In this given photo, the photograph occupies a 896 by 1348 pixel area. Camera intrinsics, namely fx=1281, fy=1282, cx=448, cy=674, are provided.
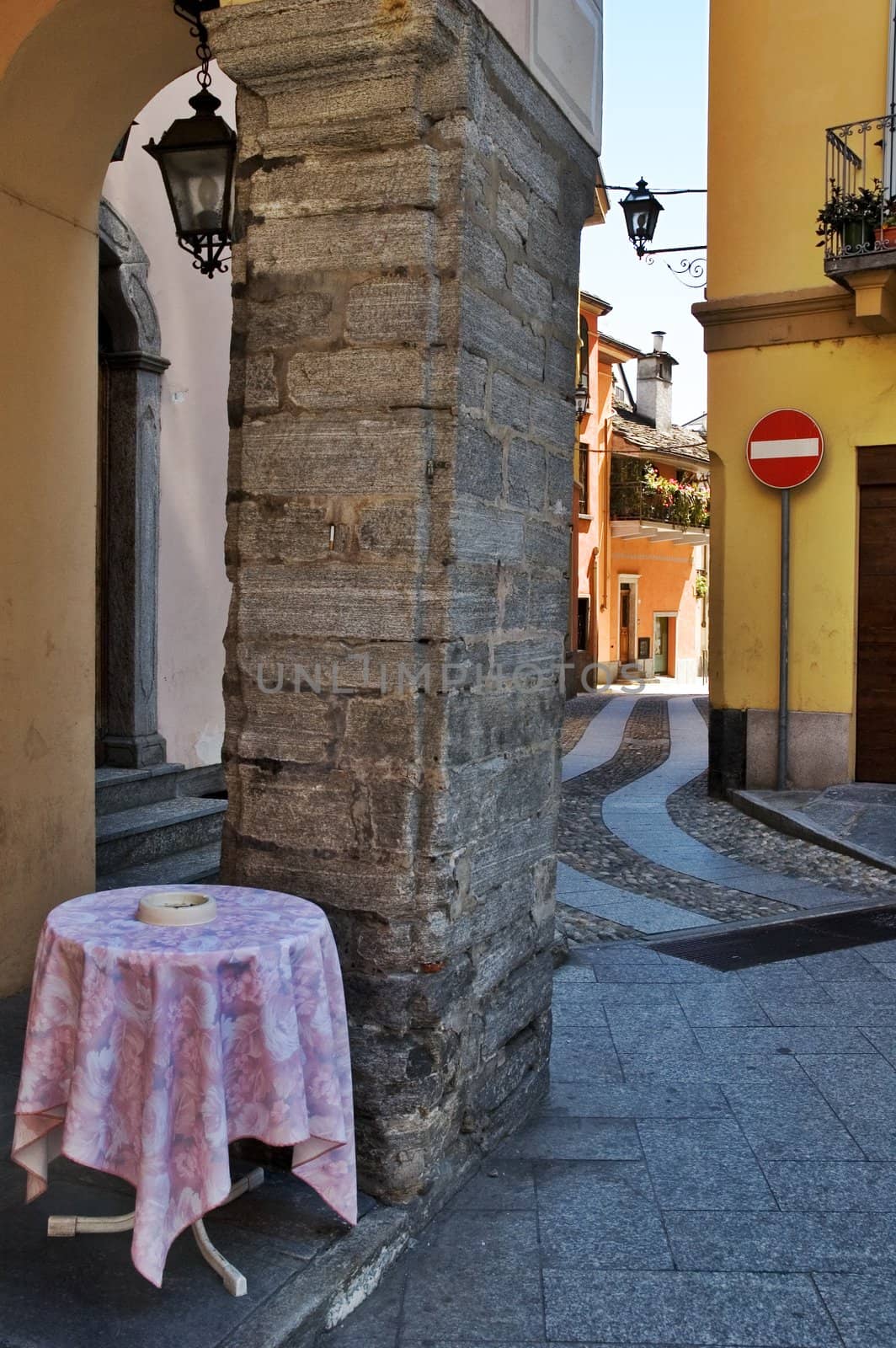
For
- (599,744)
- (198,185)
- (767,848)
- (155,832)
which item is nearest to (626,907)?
(767,848)

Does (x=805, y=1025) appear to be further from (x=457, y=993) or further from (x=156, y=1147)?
(x=156, y=1147)

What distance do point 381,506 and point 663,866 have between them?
4.77 meters

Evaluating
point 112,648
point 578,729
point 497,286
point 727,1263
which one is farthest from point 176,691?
point 578,729

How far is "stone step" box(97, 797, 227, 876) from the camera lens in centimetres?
577

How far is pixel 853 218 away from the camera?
28.9 ft

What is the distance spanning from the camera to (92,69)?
4.15 metres

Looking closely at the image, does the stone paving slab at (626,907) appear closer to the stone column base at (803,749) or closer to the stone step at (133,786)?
the stone step at (133,786)

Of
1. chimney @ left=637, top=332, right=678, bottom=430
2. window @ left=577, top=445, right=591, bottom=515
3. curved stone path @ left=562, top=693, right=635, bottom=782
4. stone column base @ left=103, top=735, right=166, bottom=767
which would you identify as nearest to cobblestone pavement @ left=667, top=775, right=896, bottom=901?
curved stone path @ left=562, top=693, right=635, bottom=782

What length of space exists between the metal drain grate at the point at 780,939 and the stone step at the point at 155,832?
224cm

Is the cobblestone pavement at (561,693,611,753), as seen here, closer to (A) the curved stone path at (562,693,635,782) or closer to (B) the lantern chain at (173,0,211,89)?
(A) the curved stone path at (562,693,635,782)

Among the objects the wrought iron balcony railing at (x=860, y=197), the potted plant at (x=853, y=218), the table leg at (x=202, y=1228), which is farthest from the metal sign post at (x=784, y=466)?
the table leg at (x=202, y=1228)

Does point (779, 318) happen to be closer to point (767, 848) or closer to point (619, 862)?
point (767, 848)

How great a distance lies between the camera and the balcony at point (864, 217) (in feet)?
28.5

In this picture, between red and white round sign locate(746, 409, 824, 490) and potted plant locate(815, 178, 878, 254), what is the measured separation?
3.90 ft
